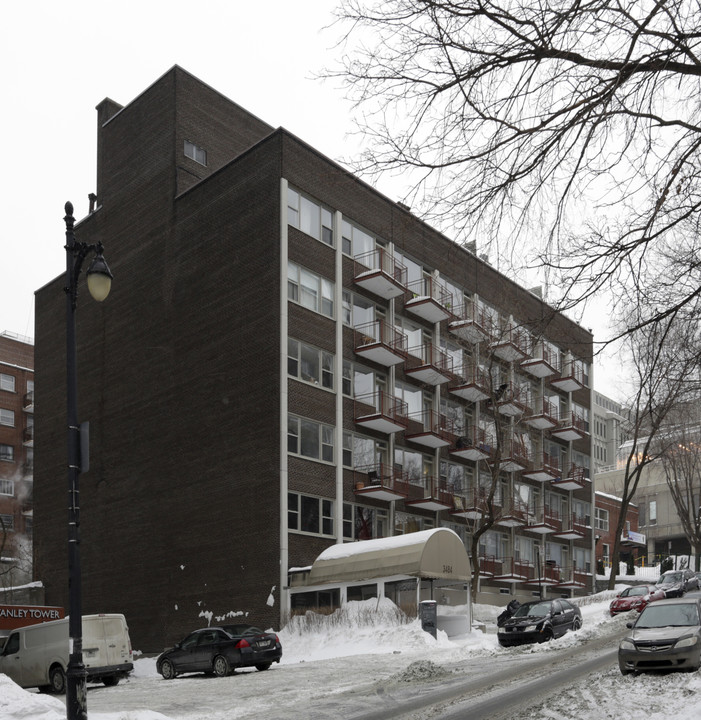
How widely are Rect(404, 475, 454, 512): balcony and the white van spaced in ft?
63.6

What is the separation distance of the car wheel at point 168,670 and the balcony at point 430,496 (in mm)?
18169

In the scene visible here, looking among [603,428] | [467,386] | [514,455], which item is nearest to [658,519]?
[603,428]

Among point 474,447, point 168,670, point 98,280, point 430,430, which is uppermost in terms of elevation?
point 98,280

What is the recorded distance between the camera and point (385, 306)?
Result: 1797 inches

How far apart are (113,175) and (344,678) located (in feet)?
115

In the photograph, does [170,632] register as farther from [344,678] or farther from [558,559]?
[558,559]

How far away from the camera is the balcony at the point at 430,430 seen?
45.7 meters

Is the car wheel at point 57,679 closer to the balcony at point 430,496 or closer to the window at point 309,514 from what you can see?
the window at point 309,514

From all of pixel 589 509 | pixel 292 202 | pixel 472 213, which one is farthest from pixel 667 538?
pixel 472 213

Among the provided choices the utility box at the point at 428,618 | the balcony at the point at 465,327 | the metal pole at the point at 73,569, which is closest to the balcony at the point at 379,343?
the balcony at the point at 465,327

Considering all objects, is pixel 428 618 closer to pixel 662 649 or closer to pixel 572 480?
pixel 662 649

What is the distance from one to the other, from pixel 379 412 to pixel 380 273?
6.18 m

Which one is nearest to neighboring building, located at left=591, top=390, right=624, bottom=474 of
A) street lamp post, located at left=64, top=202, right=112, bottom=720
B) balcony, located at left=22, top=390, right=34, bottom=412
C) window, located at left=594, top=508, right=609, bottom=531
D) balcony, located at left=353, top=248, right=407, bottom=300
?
window, located at left=594, top=508, right=609, bottom=531

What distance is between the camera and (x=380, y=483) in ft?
137
